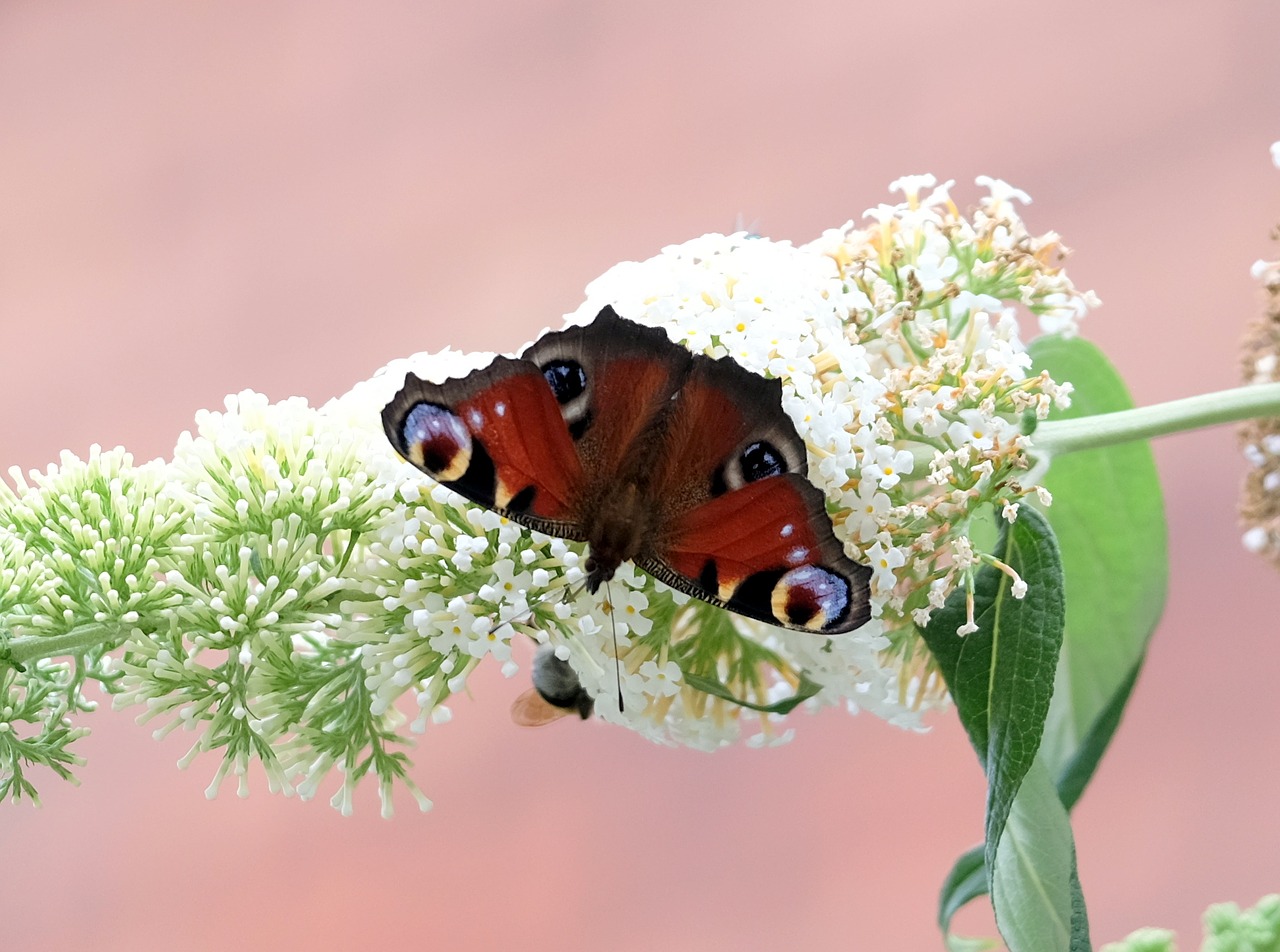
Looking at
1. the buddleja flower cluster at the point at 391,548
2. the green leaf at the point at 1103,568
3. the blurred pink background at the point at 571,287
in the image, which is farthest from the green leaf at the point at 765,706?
the blurred pink background at the point at 571,287

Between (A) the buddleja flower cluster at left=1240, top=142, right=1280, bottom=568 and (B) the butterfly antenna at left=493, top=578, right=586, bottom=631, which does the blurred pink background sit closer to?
(A) the buddleja flower cluster at left=1240, top=142, right=1280, bottom=568

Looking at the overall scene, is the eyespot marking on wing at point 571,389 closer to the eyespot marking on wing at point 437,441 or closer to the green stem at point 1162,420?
the eyespot marking on wing at point 437,441

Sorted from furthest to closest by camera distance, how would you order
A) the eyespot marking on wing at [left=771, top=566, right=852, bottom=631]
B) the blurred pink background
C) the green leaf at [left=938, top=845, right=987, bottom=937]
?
the blurred pink background
the green leaf at [left=938, top=845, right=987, bottom=937]
the eyespot marking on wing at [left=771, top=566, right=852, bottom=631]

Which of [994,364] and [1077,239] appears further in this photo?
[1077,239]

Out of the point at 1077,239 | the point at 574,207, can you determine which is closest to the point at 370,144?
the point at 574,207

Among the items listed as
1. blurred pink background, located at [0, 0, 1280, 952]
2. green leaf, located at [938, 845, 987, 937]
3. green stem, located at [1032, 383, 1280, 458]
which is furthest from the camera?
blurred pink background, located at [0, 0, 1280, 952]

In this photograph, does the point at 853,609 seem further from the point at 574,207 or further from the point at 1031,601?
the point at 574,207

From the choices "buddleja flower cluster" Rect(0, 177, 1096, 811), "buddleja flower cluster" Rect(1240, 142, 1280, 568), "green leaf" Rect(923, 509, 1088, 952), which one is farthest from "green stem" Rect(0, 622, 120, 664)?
"buddleja flower cluster" Rect(1240, 142, 1280, 568)
